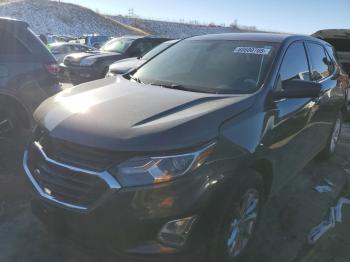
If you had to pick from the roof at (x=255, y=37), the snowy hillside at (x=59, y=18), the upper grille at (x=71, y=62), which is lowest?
the snowy hillside at (x=59, y=18)

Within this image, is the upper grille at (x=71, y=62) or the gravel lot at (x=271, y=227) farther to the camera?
the upper grille at (x=71, y=62)

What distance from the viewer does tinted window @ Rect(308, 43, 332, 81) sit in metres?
4.59

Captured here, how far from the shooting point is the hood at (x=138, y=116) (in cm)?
248

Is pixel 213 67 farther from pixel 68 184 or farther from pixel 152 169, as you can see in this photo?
pixel 68 184

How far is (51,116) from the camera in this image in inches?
116

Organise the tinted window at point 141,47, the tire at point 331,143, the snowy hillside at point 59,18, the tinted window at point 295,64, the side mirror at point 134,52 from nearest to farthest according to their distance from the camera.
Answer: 1. the tinted window at point 295,64
2. the tire at point 331,143
3. the side mirror at point 134,52
4. the tinted window at point 141,47
5. the snowy hillside at point 59,18

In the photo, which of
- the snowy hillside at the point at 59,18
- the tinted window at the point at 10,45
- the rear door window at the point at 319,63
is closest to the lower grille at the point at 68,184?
the tinted window at the point at 10,45

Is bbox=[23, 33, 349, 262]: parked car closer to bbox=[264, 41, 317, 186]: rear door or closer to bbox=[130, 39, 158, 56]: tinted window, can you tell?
bbox=[264, 41, 317, 186]: rear door

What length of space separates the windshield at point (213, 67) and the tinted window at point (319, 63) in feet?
3.25

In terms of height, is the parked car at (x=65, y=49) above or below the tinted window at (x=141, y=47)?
below

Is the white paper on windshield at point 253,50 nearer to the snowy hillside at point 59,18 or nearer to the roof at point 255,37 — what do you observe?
the roof at point 255,37

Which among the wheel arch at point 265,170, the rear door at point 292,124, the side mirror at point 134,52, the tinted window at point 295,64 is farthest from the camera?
the side mirror at point 134,52

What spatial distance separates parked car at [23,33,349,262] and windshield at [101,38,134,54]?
8.92m

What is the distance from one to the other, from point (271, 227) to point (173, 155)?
1.82 m
